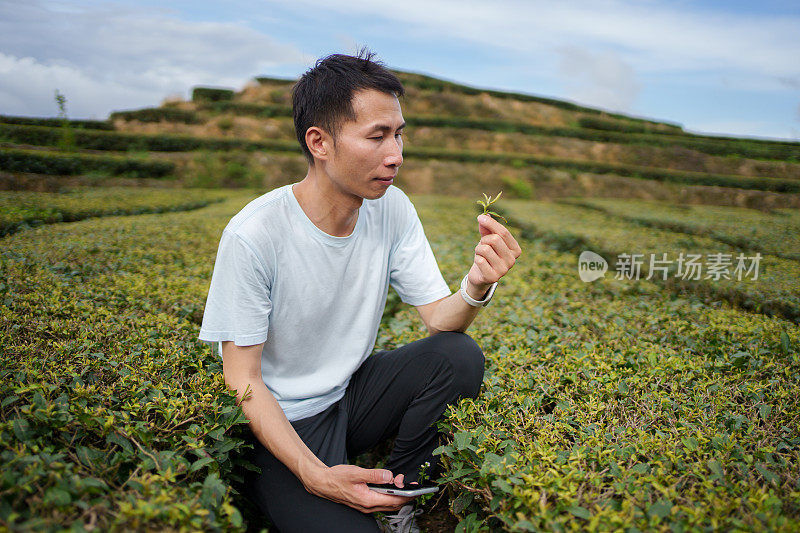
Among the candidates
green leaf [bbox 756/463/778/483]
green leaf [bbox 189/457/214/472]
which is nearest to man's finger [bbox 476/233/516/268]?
green leaf [bbox 756/463/778/483]

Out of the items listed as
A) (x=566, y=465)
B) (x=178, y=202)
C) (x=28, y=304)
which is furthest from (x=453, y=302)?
(x=178, y=202)

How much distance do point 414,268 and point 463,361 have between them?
455 millimetres

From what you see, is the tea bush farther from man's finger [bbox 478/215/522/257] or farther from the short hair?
man's finger [bbox 478/215/522/257]

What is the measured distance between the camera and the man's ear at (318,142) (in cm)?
180

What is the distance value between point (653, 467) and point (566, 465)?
0.25 metres

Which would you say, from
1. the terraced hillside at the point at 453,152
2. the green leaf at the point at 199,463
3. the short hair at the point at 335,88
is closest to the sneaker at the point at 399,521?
the green leaf at the point at 199,463

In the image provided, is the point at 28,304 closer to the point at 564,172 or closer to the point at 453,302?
the point at 453,302

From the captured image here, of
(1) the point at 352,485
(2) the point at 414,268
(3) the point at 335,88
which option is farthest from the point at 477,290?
(3) the point at 335,88

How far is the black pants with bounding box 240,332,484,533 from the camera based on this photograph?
5.14 ft

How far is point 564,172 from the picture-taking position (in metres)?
19.8

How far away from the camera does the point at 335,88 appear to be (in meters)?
1.77

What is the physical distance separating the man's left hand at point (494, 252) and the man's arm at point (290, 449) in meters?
0.72

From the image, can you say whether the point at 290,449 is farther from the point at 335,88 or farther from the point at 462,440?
the point at 335,88

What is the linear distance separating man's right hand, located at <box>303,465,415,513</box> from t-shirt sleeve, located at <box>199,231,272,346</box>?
1.60 feet
